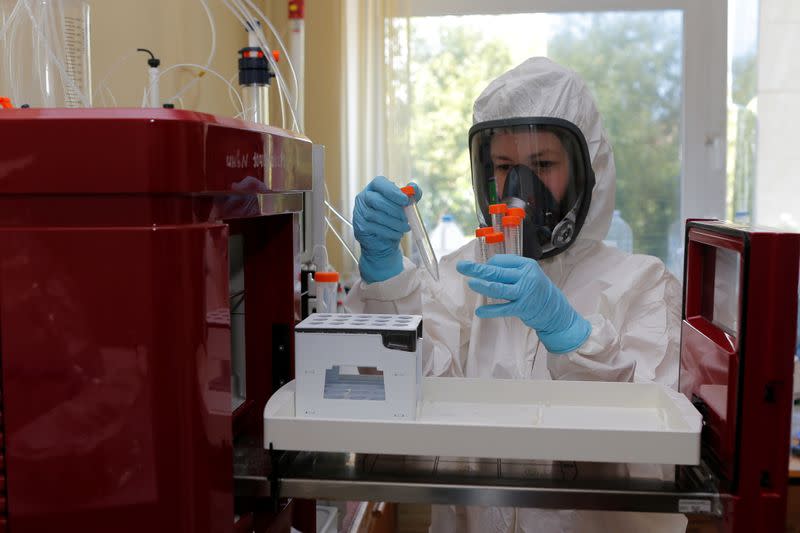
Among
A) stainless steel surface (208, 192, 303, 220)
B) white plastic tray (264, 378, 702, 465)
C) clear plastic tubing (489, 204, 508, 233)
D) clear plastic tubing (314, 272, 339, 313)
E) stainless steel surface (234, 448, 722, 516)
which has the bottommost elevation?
stainless steel surface (234, 448, 722, 516)

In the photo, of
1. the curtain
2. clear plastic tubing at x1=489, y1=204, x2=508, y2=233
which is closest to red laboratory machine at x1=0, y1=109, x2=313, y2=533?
clear plastic tubing at x1=489, y1=204, x2=508, y2=233

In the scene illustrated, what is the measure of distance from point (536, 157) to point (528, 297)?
474mm

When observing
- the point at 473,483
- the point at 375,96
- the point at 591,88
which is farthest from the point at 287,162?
the point at 591,88

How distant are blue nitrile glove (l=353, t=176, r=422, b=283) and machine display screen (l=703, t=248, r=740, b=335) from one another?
517 millimetres

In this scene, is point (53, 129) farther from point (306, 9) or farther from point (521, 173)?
point (306, 9)

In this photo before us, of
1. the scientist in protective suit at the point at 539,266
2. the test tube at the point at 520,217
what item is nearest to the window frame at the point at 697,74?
the scientist in protective suit at the point at 539,266

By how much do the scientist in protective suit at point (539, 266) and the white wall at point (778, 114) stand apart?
4.68 feet

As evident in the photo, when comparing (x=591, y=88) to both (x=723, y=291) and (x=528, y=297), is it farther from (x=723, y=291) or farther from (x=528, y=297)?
(x=723, y=291)

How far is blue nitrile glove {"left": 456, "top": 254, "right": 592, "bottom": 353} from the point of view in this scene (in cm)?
119

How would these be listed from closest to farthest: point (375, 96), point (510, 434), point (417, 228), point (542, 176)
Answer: point (510, 434)
point (417, 228)
point (542, 176)
point (375, 96)

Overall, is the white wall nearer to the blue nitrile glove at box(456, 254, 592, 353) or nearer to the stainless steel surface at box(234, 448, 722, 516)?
the blue nitrile glove at box(456, 254, 592, 353)

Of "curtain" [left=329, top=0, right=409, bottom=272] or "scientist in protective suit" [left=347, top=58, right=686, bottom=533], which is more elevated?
"curtain" [left=329, top=0, right=409, bottom=272]

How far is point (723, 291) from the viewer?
3.04 ft

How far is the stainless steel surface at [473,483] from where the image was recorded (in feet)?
2.50
